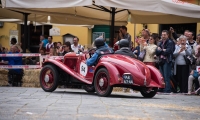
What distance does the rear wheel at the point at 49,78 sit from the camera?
17.2 m

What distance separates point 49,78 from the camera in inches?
683

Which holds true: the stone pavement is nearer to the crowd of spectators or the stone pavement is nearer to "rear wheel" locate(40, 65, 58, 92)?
"rear wheel" locate(40, 65, 58, 92)

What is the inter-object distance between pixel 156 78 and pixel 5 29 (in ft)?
83.4

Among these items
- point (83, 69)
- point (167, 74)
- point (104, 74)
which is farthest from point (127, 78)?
point (167, 74)

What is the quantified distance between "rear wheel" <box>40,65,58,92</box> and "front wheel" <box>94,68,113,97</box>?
60.4 inches

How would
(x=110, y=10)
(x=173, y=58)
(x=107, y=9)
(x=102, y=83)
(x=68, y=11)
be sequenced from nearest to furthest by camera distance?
(x=102, y=83) → (x=173, y=58) → (x=107, y=9) → (x=110, y=10) → (x=68, y=11)

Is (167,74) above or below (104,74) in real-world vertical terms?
below

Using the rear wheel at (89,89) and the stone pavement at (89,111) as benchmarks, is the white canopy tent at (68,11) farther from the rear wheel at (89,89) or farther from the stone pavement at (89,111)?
the stone pavement at (89,111)

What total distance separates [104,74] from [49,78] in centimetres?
210

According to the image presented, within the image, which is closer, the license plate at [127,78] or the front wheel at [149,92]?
the license plate at [127,78]

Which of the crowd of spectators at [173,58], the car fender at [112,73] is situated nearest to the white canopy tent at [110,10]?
the crowd of spectators at [173,58]

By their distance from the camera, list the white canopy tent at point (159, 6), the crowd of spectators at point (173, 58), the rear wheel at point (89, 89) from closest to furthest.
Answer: the rear wheel at point (89, 89)
the white canopy tent at point (159, 6)
the crowd of spectators at point (173, 58)

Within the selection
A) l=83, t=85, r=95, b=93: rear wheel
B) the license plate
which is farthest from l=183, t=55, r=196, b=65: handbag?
the license plate

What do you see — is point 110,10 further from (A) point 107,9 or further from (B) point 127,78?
(B) point 127,78
